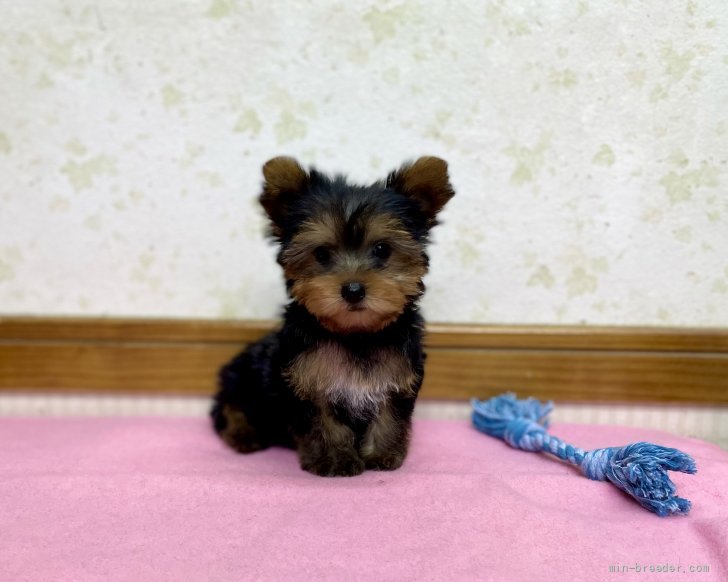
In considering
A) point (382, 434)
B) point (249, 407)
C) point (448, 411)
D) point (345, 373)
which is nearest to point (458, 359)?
point (448, 411)

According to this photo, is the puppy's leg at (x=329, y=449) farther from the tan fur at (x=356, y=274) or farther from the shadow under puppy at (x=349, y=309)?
the tan fur at (x=356, y=274)

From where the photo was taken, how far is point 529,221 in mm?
2104

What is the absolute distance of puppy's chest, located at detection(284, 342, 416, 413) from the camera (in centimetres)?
162

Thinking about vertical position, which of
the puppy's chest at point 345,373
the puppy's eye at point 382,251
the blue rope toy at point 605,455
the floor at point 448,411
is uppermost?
the puppy's eye at point 382,251

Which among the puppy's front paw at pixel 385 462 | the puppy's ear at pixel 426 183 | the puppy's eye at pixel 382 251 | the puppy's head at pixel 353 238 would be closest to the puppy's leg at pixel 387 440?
the puppy's front paw at pixel 385 462

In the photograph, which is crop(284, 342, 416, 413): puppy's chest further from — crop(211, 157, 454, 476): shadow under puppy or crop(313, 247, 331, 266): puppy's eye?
crop(313, 247, 331, 266): puppy's eye

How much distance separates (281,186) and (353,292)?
381mm

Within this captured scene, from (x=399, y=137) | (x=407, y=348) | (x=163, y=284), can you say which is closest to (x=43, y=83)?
(x=163, y=284)

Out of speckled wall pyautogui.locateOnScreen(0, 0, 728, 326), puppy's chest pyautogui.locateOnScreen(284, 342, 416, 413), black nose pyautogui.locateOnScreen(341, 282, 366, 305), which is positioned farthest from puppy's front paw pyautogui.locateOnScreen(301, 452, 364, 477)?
speckled wall pyautogui.locateOnScreen(0, 0, 728, 326)

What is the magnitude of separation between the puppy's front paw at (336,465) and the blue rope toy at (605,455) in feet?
1.74

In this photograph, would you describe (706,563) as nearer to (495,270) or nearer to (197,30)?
(495,270)

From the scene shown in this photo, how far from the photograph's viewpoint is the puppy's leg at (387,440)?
5.59 ft

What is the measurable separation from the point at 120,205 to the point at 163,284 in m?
0.32

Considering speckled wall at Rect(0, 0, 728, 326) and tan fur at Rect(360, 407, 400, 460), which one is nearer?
tan fur at Rect(360, 407, 400, 460)
